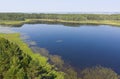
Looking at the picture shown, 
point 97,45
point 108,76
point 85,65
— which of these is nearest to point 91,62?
point 85,65

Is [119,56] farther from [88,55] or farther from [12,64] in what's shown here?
[12,64]

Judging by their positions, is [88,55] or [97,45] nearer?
[88,55]

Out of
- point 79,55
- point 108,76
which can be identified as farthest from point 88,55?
point 108,76

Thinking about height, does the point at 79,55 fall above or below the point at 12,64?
below

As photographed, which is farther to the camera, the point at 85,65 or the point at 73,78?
the point at 85,65

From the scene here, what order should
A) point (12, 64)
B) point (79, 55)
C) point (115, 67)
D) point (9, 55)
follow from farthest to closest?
point (79, 55) < point (115, 67) < point (9, 55) < point (12, 64)

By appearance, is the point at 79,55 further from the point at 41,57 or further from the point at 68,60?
the point at 41,57

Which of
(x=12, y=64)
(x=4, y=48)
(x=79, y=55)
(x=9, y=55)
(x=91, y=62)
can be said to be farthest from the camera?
(x=79, y=55)

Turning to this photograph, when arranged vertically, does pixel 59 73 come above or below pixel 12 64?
below

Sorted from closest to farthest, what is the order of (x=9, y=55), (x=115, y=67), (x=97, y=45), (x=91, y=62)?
(x=9, y=55) < (x=115, y=67) < (x=91, y=62) < (x=97, y=45)
